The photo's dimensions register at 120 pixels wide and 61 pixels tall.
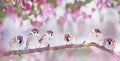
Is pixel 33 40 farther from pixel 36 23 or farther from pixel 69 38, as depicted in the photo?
pixel 69 38

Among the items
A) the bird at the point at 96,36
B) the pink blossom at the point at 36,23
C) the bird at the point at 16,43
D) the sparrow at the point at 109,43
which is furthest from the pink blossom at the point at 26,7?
the sparrow at the point at 109,43

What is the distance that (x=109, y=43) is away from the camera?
6.17 feet

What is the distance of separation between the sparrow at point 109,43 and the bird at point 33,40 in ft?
1.69

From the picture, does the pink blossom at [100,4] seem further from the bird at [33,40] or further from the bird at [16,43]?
the bird at [16,43]

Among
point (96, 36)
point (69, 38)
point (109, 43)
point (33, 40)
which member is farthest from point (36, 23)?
point (109, 43)

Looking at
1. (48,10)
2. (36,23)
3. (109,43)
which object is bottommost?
(109,43)

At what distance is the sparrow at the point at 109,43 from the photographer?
6.13 ft

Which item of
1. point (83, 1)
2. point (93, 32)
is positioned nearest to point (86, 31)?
point (93, 32)

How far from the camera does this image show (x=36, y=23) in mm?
1965

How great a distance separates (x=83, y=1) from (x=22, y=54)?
63 centimetres

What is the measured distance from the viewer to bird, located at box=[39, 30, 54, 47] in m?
1.94

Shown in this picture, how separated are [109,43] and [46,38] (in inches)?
19.0

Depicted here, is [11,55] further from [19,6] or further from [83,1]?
[83,1]

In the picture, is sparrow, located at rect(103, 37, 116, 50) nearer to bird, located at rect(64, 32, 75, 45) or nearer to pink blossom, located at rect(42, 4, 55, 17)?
bird, located at rect(64, 32, 75, 45)
